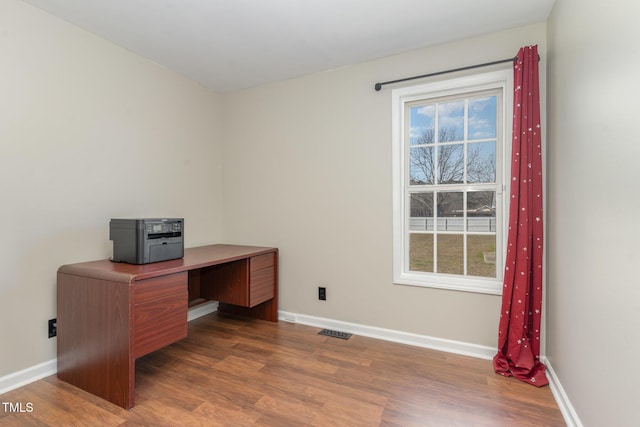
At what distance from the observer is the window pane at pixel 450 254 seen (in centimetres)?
247

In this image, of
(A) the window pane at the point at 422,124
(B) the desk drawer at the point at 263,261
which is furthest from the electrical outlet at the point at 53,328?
(A) the window pane at the point at 422,124

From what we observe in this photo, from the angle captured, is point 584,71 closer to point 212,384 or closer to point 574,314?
point 574,314

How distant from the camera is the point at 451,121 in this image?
98.5 inches

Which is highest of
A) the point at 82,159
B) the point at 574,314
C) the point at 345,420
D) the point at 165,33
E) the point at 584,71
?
the point at 165,33

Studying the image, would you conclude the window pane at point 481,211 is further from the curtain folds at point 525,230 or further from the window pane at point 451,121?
the window pane at point 451,121

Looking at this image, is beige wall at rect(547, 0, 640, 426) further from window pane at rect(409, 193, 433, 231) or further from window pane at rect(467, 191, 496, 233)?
window pane at rect(409, 193, 433, 231)

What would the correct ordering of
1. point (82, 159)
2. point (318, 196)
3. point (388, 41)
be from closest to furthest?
point (82, 159) < point (388, 41) < point (318, 196)

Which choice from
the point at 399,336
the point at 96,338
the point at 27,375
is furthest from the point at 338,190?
the point at 27,375

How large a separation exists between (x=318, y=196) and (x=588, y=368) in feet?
6.97

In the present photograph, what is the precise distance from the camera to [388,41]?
2.38 metres

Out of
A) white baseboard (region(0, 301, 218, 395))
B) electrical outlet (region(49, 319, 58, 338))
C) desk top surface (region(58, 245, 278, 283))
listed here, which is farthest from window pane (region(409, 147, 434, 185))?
white baseboard (region(0, 301, 218, 395))

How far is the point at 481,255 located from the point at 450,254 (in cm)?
22

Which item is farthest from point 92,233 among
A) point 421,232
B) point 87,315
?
point 421,232

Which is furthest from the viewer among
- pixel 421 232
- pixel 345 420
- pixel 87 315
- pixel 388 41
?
pixel 421 232
